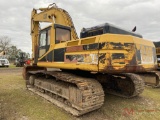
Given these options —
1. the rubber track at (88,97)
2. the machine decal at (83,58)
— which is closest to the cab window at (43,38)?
the machine decal at (83,58)

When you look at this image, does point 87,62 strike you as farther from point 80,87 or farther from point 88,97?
point 88,97

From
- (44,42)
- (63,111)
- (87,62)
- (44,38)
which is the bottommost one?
(63,111)

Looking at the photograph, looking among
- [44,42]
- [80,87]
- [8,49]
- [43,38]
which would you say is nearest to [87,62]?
[80,87]

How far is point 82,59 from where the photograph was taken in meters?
5.20

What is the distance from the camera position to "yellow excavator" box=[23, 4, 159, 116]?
15.3 feet

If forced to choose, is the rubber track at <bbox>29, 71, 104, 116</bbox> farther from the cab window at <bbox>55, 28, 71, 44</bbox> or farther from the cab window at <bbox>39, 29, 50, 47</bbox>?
the cab window at <bbox>39, 29, 50, 47</bbox>

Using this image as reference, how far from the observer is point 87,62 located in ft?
16.4

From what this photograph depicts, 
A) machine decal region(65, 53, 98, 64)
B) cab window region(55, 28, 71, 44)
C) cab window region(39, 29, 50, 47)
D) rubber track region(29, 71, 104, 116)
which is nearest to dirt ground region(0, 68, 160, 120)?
rubber track region(29, 71, 104, 116)

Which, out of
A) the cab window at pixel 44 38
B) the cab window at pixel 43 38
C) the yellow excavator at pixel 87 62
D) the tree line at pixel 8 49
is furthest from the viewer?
the tree line at pixel 8 49

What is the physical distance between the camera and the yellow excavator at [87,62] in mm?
4660

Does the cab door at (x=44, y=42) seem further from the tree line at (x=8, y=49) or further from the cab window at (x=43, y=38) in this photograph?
the tree line at (x=8, y=49)

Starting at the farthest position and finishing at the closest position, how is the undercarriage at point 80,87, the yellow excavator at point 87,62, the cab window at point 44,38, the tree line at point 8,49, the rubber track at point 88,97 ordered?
the tree line at point 8,49
the cab window at point 44,38
the undercarriage at point 80,87
the rubber track at point 88,97
the yellow excavator at point 87,62

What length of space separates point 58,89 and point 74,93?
3.56 feet

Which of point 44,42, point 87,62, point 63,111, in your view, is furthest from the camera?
point 44,42
